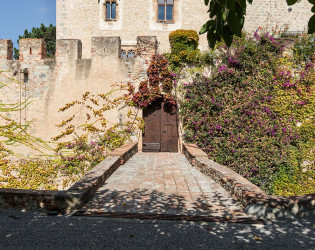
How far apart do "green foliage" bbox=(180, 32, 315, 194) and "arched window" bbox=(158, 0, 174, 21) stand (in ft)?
21.1

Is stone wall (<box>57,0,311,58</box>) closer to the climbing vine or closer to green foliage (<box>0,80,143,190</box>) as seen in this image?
the climbing vine

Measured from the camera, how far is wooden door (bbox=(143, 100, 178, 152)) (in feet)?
30.2

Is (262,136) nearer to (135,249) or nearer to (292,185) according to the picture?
(292,185)

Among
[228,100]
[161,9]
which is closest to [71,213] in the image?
[228,100]

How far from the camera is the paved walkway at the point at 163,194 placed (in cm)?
372

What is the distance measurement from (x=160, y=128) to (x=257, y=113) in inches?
131

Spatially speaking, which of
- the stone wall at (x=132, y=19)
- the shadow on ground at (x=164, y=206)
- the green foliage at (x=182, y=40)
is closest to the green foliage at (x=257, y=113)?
the green foliage at (x=182, y=40)

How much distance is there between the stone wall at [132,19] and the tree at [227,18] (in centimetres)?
1254

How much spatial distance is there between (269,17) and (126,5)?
8.04 meters

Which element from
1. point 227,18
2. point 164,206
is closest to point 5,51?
point 164,206

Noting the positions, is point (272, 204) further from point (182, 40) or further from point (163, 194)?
point (182, 40)

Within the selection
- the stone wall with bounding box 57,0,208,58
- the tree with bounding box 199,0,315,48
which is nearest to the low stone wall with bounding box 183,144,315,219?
the tree with bounding box 199,0,315,48

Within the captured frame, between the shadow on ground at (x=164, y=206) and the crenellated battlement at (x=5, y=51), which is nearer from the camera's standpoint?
the shadow on ground at (x=164, y=206)

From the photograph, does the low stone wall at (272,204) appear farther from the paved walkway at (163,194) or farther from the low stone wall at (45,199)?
the low stone wall at (45,199)
